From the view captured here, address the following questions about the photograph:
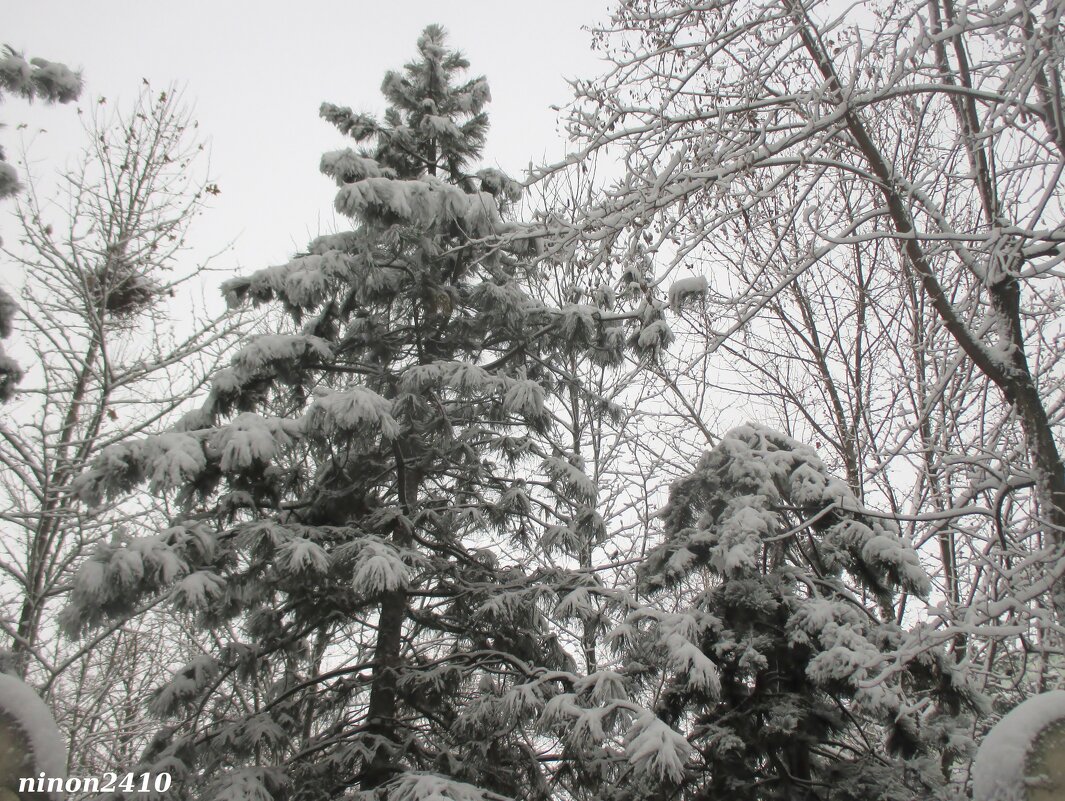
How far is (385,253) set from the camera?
702 centimetres

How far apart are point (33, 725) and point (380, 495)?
5837 millimetres

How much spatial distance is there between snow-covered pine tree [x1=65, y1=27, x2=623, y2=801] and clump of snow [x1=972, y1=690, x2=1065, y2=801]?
10.8 feet

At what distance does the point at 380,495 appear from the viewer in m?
7.73

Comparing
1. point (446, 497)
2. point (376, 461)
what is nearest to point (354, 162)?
point (376, 461)

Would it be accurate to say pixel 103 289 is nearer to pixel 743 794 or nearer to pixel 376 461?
pixel 376 461

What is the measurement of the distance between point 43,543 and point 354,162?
17.3 ft

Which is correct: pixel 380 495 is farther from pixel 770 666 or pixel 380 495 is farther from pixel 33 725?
pixel 33 725

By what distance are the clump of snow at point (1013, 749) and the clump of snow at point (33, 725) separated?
93.8 inches

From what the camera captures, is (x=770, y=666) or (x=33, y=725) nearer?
(x=33, y=725)

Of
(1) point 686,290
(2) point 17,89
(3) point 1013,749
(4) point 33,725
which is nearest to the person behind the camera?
(3) point 1013,749

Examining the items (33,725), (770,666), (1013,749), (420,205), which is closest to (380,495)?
(420,205)

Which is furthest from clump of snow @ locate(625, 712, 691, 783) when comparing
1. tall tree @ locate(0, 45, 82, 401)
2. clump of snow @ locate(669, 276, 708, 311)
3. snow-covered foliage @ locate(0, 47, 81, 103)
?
snow-covered foliage @ locate(0, 47, 81, 103)

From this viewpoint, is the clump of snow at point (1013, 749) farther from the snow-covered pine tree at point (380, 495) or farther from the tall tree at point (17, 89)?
the tall tree at point (17, 89)

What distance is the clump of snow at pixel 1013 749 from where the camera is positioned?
1729mm
